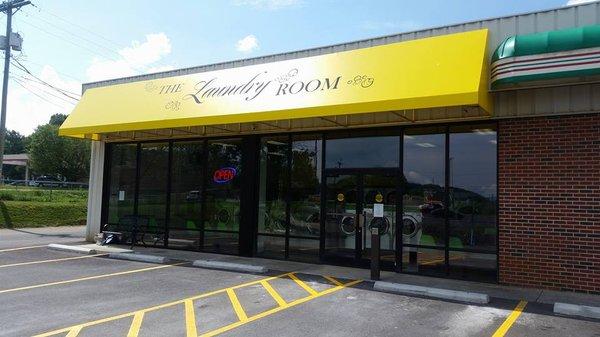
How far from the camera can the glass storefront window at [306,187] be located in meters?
12.0

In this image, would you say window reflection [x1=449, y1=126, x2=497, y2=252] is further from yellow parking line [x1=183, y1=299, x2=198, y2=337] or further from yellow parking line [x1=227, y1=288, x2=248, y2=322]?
yellow parking line [x1=183, y1=299, x2=198, y2=337]

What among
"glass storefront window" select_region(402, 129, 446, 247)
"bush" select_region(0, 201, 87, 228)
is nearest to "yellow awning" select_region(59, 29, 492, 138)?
"glass storefront window" select_region(402, 129, 446, 247)

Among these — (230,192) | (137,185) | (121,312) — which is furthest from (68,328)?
(137,185)

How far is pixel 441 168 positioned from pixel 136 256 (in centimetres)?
751

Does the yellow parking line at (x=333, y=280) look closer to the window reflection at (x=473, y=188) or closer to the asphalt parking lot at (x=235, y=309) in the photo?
the asphalt parking lot at (x=235, y=309)

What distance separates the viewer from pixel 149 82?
1402cm

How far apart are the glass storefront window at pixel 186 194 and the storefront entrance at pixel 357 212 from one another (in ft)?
13.4

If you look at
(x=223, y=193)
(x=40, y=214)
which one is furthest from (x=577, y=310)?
(x=40, y=214)

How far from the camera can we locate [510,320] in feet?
23.1

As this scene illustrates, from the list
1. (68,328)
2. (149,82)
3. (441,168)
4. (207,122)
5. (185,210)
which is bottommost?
(68,328)

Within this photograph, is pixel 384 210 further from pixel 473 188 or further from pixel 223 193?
pixel 223 193

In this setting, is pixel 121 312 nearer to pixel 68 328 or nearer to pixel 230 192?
pixel 68 328

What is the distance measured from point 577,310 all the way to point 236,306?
5065mm

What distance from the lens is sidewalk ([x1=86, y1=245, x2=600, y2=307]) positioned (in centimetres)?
848
